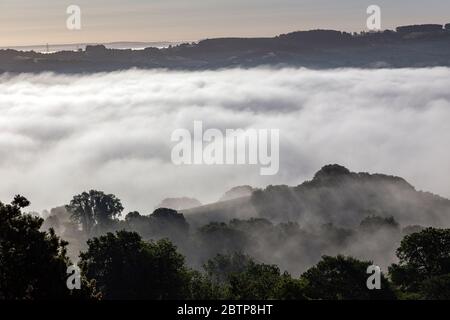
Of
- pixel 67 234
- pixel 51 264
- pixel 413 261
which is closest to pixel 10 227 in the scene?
pixel 51 264

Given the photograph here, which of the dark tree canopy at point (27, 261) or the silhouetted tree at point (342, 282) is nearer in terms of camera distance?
the dark tree canopy at point (27, 261)

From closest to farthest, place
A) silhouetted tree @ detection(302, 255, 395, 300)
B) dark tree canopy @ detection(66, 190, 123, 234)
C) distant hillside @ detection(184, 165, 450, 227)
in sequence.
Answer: silhouetted tree @ detection(302, 255, 395, 300) → dark tree canopy @ detection(66, 190, 123, 234) → distant hillside @ detection(184, 165, 450, 227)

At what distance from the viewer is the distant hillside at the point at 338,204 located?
6875 inches

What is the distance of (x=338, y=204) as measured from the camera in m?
184

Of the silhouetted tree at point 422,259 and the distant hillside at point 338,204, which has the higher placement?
the distant hillside at point 338,204

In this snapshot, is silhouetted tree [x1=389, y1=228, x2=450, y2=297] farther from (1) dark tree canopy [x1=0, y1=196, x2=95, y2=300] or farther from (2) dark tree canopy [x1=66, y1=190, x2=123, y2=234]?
(2) dark tree canopy [x1=66, y1=190, x2=123, y2=234]

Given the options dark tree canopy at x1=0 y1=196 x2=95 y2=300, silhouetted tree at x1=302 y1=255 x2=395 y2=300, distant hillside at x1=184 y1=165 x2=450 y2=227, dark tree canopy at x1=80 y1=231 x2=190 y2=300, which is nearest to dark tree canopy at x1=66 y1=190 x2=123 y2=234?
distant hillside at x1=184 y1=165 x2=450 y2=227

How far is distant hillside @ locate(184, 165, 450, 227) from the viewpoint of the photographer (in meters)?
175

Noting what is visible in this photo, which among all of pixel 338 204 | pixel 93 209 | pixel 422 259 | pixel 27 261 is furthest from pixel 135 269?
pixel 338 204

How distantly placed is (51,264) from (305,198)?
15808cm

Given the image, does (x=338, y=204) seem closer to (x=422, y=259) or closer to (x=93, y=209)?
(x=93, y=209)

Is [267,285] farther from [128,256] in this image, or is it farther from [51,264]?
[51,264]

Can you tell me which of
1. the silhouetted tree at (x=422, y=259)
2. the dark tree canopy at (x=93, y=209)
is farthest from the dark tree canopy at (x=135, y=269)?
the dark tree canopy at (x=93, y=209)

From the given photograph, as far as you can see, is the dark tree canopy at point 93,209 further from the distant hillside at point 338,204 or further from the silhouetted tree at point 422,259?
the silhouetted tree at point 422,259
